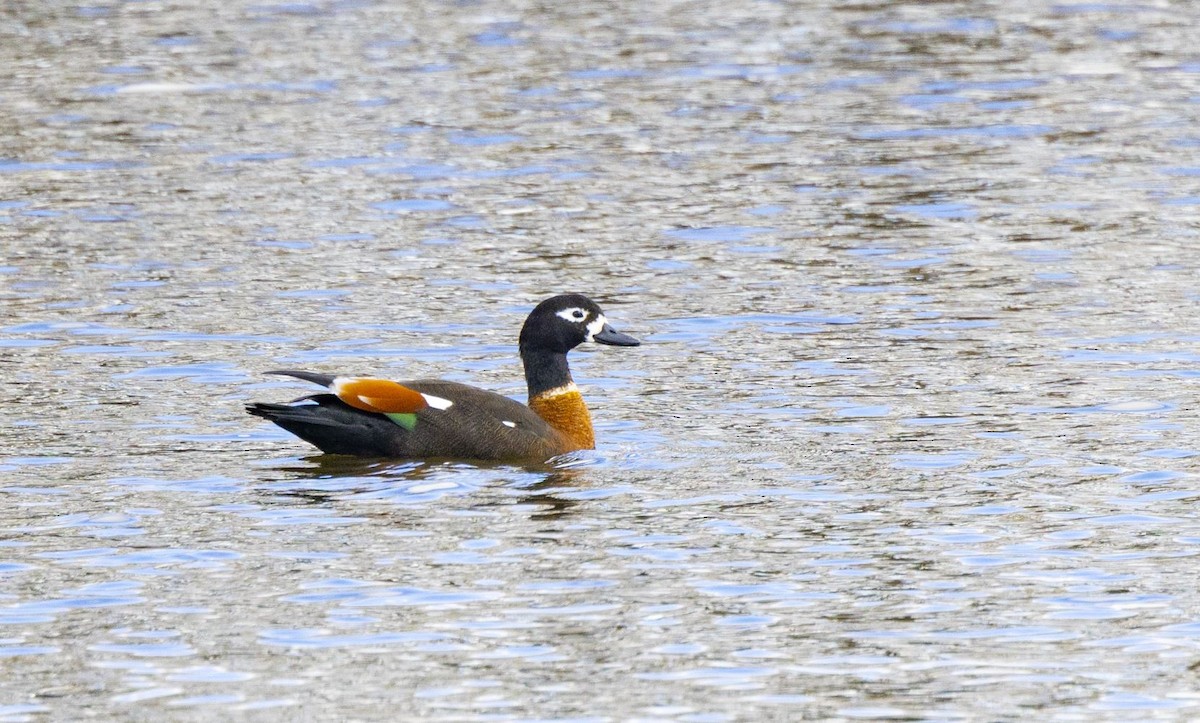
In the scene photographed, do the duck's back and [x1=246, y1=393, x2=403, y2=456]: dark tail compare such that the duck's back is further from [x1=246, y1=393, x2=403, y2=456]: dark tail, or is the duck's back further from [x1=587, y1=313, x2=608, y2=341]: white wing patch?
[x1=587, y1=313, x2=608, y2=341]: white wing patch

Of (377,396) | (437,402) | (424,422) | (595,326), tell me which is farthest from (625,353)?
(377,396)

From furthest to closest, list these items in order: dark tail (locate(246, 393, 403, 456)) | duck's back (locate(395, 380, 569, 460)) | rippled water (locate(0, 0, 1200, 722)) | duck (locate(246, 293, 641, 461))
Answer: duck's back (locate(395, 380, 569, 460))
duck (locate(246, 293, 641, 461))
dark tail (locate(246, 393, 403, 456))
rippled water (locate(0, 0, 1200, 722))

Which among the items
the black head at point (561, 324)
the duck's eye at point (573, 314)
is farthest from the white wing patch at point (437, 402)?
the duck's eye at point (573, 314)

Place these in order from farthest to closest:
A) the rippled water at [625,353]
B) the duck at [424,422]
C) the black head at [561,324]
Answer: the black head at [561,324] → the duck at [424,422] → the rippled water at [625,353]

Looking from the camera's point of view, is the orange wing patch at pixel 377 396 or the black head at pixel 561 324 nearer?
the orange wing patch at pixel 377 396

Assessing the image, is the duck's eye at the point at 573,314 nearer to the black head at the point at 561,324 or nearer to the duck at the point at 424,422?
the black head at the point at 561,324

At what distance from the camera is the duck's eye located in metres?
13.8

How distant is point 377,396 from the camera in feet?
42.0

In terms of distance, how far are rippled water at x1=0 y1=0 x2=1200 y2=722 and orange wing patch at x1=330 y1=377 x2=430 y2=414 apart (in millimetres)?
354

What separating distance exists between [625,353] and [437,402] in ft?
12.2

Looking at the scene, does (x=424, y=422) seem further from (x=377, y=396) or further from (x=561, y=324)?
(x=561, y=324)

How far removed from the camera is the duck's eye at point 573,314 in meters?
13.8

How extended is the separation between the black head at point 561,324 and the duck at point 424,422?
48 centimetres

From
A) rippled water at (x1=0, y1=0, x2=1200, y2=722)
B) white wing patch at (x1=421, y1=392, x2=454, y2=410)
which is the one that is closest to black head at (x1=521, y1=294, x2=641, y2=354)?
rippled water at (x1=0, y1=0, x2=1200, y2=722)
